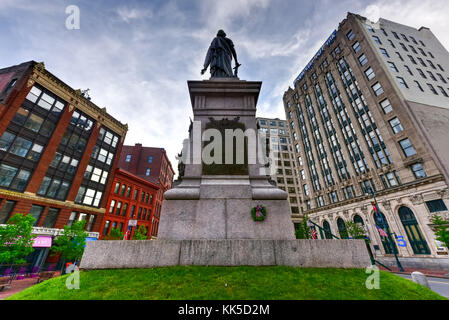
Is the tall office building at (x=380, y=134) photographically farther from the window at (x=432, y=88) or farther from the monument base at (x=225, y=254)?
the monument base at (x=225, y=254)

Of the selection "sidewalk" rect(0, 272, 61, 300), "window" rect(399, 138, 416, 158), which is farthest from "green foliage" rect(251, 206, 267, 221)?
"window" rect(399, 138, 416, 158)

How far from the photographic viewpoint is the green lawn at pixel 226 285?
3.34 meters

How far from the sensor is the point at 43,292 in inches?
148

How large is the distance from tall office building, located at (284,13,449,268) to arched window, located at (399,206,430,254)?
0.40 feet

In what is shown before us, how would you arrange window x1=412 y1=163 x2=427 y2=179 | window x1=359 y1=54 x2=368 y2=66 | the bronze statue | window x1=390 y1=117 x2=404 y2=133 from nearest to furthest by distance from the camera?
the bronze statue, window x1=412 y1=163 x2=427 y2=179, window x1=390 y1=117 x2=404 y2=133, window x1=359 y1=54 x2=368 y2=66

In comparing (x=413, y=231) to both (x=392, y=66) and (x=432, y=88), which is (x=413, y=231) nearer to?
(x=432, y=88)

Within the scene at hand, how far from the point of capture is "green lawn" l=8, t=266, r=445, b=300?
3.34 metres

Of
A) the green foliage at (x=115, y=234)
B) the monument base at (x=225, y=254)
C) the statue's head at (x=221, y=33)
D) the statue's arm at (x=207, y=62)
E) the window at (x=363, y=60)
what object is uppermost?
the window at (x=363, y=60)

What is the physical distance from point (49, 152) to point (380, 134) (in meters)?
53.3

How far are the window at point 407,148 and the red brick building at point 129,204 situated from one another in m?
48.7

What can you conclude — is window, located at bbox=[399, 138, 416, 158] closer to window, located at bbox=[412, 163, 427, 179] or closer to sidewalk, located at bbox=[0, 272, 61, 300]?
window, located at bbox=[412, 163, 427, 179]

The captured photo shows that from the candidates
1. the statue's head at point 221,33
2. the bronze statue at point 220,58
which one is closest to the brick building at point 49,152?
the bronze statue at point 220,58

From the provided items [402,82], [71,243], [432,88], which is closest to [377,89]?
[402,82]

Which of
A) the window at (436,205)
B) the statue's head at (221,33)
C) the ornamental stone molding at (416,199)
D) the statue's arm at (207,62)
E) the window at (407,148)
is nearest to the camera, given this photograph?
the statue's arm at (207,62)
